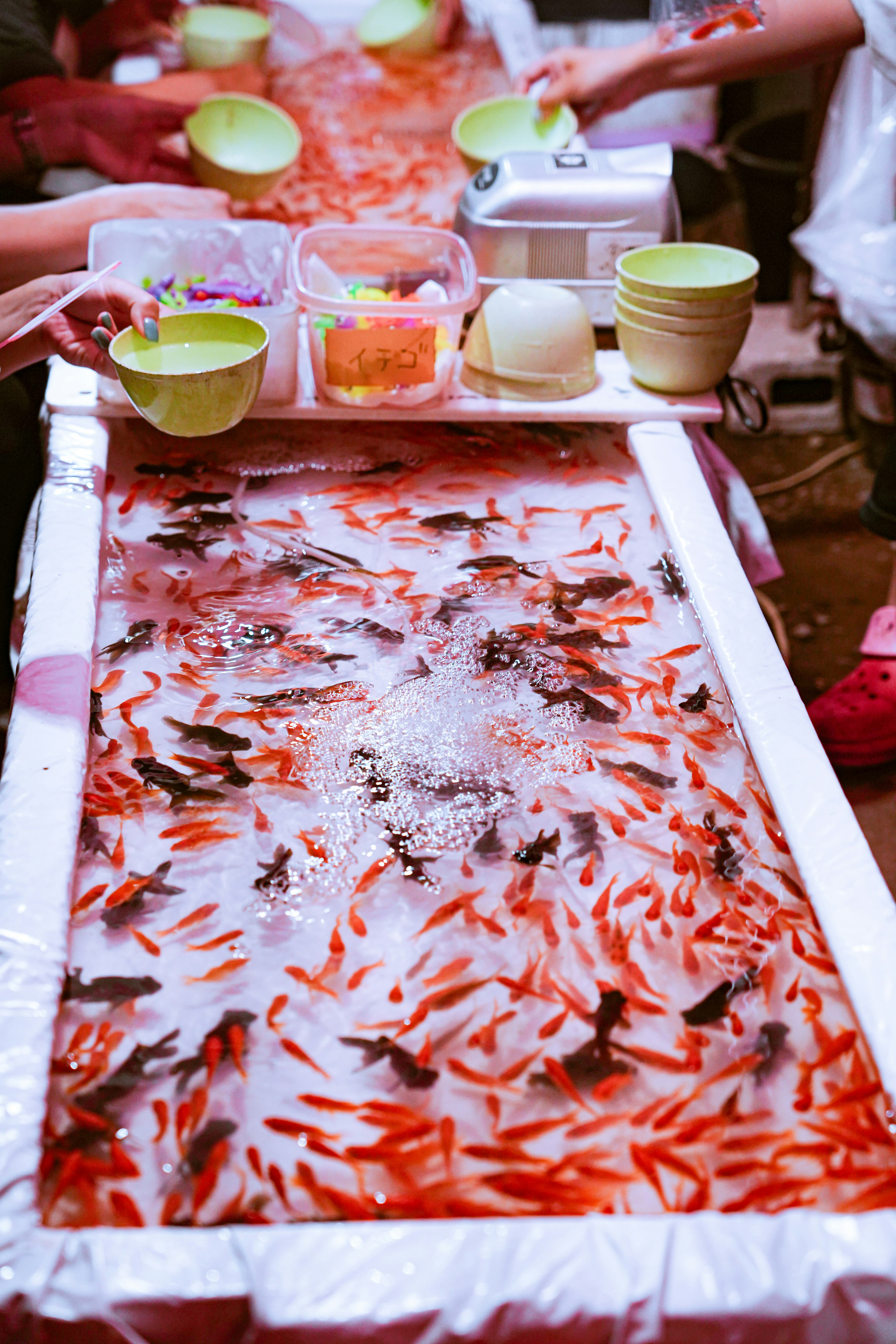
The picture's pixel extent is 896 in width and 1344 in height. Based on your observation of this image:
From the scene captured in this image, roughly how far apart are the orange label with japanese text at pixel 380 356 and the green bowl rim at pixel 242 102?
819mm

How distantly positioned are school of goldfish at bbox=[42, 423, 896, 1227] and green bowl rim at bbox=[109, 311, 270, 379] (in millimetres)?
244

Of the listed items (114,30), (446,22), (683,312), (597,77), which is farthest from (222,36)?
(683,312)

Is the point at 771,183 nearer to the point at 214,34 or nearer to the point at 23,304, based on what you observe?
the point at 214,34

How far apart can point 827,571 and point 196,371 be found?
1874 mm

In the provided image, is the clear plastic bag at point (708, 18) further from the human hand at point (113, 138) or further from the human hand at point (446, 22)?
the human hand at point (446, 22)

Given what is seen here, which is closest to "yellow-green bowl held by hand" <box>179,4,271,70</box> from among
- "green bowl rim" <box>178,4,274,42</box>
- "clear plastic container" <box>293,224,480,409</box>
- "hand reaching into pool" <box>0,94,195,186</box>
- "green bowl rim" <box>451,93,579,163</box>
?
"green bowl rim" <box>178,4,274,42</box>

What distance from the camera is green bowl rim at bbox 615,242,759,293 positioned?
1.62 metres

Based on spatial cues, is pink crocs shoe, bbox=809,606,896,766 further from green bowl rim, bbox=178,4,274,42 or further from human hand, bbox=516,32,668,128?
green bowl rim, bbox=178,4,274,42

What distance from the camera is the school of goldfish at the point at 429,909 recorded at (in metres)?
0.87

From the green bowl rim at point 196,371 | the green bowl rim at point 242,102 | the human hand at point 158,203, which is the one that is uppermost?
the green bowl rim at point 242,102

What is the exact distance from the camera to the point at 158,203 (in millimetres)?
1944

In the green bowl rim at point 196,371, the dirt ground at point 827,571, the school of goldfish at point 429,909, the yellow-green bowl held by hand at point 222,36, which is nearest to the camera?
the school of goldfish at point 429,909

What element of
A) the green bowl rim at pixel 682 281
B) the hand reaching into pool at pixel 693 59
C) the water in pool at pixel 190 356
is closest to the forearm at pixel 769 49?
the hand reaching into pool at pixel 693 59

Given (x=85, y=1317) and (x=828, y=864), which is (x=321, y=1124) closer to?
(x=85, y=1317)
